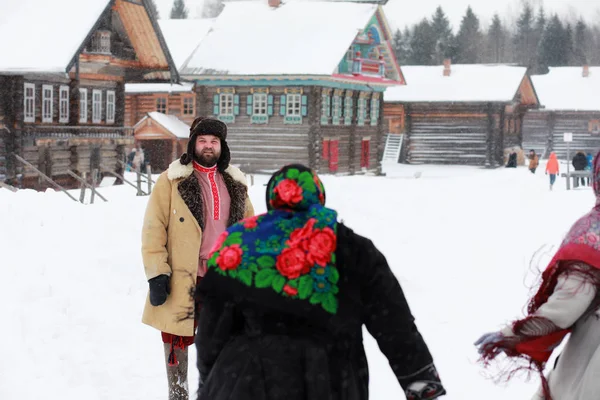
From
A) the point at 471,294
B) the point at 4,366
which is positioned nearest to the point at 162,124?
the point at 471,294

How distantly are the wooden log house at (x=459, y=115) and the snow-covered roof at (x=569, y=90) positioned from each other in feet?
23.8

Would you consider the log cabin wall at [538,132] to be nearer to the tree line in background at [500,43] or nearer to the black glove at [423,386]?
the tree line in background at [500,43]

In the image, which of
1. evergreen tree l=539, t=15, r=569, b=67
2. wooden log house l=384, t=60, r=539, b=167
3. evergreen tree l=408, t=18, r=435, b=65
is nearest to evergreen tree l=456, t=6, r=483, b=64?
evergreen tree l=408, t=18, r=435, b=65

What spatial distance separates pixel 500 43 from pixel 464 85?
5898 centimetres

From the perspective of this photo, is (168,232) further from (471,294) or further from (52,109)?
(52,109)

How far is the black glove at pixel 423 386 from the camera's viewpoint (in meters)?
3.34

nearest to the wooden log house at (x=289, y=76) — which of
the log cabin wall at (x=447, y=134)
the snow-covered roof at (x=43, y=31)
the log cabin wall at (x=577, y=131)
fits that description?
the snow-covered roof at (x=43, y=31)

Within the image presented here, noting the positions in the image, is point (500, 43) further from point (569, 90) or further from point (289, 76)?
point (289, 76)

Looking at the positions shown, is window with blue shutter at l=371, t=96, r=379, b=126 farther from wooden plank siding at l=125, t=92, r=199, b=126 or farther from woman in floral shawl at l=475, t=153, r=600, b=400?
woman in floral shawl at l=475, t=153, r=600, b=400

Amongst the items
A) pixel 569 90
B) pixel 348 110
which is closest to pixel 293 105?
pixel 348 110

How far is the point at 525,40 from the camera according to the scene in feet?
316

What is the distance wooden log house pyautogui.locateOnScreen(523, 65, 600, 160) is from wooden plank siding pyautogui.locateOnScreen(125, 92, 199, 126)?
73.7 feet

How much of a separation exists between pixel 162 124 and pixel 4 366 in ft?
96.5

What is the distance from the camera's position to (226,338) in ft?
11.3
